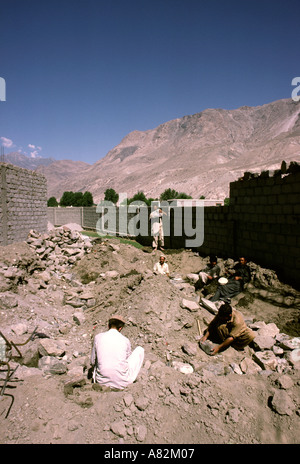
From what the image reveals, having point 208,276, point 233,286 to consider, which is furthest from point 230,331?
point 208,276

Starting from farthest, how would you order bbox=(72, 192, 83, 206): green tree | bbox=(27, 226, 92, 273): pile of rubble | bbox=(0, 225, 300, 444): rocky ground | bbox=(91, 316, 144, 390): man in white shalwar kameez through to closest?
1. bbox=(72, 192, 83, 206): green tree
2. bbox=(27, 226, 92, 273): pile of rubble
3. bbox=(91, 316, 144, 390): man in white shalwar kameez
4. bbox=(0, 225, 300, 444): rocky ground

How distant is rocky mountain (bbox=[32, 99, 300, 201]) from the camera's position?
2557 inches

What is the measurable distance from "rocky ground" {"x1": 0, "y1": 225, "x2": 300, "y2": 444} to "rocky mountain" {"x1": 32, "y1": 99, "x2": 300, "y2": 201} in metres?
48.5

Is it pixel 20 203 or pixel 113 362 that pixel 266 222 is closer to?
pixel 113 362

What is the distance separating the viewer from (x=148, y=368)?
3963 mm

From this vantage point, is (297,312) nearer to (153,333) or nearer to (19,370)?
(153,333)

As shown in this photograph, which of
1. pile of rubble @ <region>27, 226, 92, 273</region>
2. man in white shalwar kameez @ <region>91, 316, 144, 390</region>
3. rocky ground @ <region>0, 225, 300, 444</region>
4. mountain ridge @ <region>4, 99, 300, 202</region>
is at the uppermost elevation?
mountain ridge @ <region>4, 99, 300, 202</region>

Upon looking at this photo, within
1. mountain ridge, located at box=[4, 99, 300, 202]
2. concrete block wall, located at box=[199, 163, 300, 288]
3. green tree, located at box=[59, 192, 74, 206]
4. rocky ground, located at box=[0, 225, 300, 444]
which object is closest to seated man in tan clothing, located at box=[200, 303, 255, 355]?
rocky ground, located at box=[0, 225, 300, 444]

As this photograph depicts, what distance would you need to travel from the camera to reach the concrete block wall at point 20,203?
8641mm

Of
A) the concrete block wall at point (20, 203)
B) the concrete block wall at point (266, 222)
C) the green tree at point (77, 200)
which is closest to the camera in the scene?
the concrete block wall at point (266, 222)

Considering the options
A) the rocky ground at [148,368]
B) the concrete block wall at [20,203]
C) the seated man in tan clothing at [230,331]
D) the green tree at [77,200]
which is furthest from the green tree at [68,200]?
the seated man in tan clothing at [230,331]

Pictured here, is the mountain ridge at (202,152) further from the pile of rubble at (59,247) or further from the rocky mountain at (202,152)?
the pile of rubble at (59,247)

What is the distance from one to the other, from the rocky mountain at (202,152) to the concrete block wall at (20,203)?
45.1 metres

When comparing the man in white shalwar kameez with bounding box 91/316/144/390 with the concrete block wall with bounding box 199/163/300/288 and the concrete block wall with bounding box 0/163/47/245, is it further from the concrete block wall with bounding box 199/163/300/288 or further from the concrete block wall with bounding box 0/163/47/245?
the concrete block wall with bounding box 0/163/47/245
